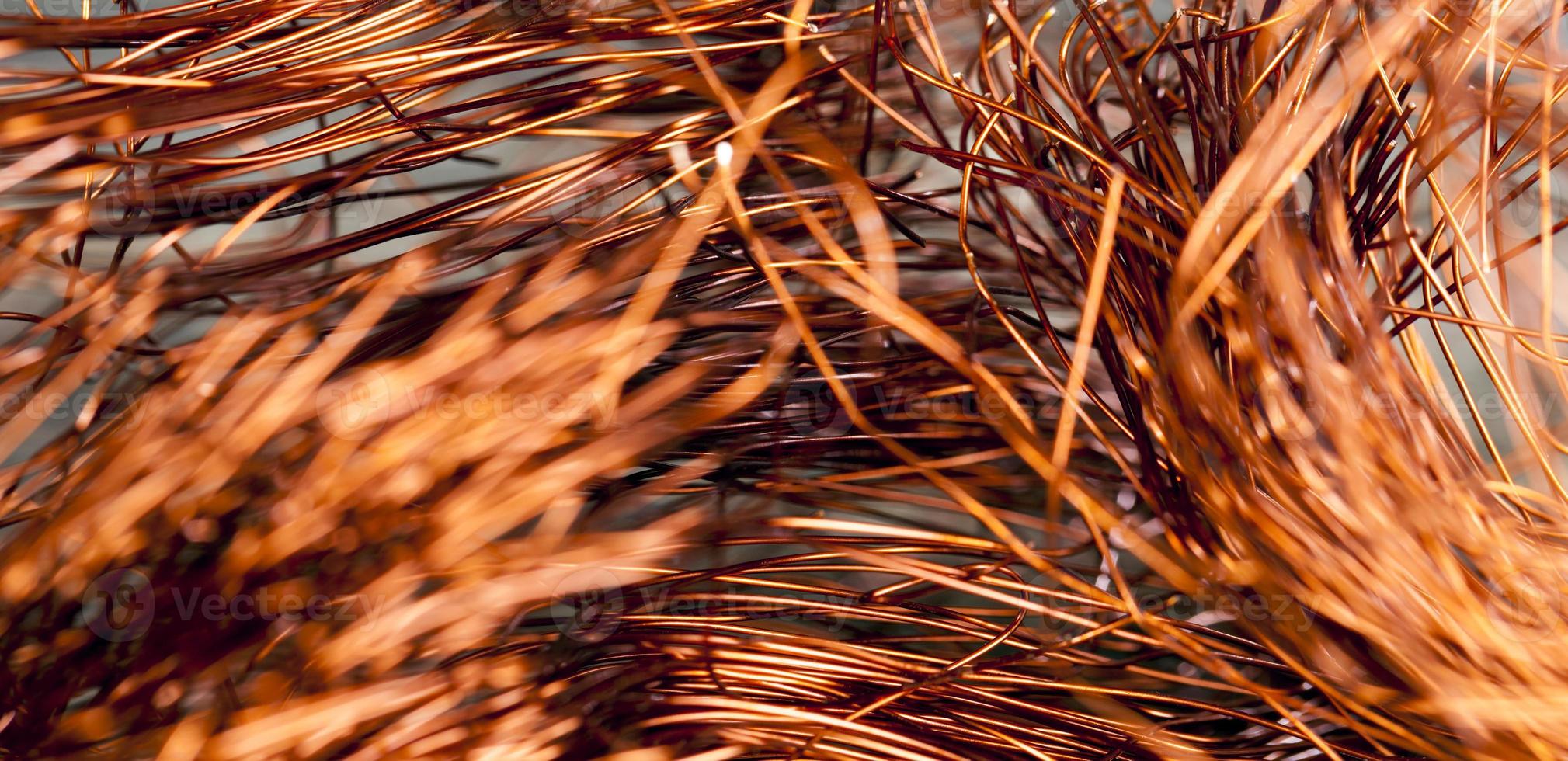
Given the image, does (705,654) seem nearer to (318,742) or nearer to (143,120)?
(318,742)

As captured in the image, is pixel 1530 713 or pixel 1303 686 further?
pixel 1303 686

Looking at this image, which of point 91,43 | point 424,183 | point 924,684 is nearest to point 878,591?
point 924,684

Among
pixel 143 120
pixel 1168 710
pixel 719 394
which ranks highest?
pixel 143 120

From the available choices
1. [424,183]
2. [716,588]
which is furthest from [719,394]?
[424,183]

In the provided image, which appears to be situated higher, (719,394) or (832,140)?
Answer: (832,140)

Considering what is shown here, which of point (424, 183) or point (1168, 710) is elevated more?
point (424, 183)

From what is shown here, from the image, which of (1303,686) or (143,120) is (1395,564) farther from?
(143,120)
